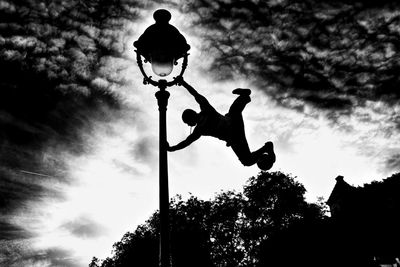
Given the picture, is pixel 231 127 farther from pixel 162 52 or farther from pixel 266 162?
pixel 162 52

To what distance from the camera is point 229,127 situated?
4.00m

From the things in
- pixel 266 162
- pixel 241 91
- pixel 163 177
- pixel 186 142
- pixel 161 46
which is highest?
pixel 241 91

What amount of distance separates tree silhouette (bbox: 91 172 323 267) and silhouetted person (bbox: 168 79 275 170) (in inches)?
1356

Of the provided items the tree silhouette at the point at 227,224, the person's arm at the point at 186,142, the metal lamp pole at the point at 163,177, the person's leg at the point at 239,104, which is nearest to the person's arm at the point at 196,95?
the metal lamp pole at the point at 163,177

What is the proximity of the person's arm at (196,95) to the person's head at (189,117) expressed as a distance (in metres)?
0.16

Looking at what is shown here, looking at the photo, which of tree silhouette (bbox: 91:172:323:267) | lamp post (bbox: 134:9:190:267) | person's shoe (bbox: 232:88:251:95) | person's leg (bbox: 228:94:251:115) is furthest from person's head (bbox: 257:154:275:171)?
tree silhouette (bbox: 91:172:323:267)

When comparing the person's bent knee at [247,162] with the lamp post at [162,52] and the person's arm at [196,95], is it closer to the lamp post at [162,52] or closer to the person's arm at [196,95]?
the person's arm at [196,95]

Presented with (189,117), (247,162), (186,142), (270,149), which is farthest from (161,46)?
(270,149)

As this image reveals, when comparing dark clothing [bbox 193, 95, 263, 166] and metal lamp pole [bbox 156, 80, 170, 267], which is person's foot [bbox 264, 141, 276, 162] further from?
metal lamp pole [bbox 156, 80, 170, 267]

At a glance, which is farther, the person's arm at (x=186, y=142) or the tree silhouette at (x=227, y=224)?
the tree silhouette at (x=227, y=224)

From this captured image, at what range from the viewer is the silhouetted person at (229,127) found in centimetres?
375

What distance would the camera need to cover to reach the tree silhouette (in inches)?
1479

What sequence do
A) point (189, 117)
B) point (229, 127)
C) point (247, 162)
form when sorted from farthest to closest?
point (247, 162) → point (229, 127) → point (189, 117)

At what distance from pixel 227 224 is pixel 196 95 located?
4118 cm
